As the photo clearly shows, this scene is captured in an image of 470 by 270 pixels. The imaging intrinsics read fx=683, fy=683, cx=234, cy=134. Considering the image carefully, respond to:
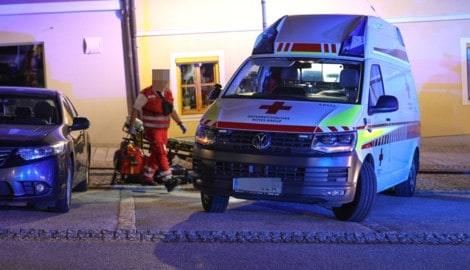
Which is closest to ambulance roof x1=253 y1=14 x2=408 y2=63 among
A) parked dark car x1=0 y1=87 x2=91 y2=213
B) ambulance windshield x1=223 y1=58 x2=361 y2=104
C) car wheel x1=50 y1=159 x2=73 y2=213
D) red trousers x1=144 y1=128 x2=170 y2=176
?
ambulance windshield x1=223 y1=58 x2=361 y2=104

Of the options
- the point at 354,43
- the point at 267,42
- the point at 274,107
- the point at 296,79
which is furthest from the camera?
the point at 267,42

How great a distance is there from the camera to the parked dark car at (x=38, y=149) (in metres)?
6.87

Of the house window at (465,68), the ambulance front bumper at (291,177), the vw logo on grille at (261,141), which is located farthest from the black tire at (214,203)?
the house window at (465,68)

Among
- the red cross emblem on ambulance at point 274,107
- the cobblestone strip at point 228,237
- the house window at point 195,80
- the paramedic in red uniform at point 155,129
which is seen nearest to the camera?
the cobblestone strip at point 228,237

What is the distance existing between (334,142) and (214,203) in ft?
5.31

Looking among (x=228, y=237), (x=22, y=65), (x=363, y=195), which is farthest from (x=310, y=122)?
(x=22, y=65)

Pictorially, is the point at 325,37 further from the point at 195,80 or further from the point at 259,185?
the point at 195,80

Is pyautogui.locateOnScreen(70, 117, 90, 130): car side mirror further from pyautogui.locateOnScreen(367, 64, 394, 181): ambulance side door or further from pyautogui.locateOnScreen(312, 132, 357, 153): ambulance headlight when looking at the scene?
pyautogui.locateOnScreen(367, 64, 394, 181): ambulance side door

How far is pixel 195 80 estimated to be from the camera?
1479 cm

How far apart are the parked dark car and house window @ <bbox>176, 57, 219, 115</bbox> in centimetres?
609

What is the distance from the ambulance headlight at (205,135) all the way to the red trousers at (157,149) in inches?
102

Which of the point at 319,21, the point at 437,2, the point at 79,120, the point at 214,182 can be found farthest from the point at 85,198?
the point at 437,2

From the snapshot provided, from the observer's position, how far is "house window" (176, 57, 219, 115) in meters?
14.7

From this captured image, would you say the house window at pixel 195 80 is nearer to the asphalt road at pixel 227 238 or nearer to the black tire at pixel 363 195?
the asphalt road at pixel 227 238
